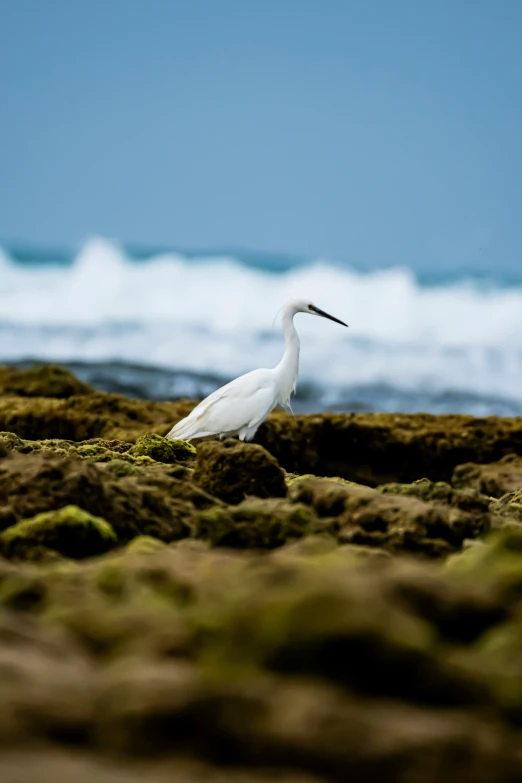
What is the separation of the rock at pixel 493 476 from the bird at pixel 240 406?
11.0 meters

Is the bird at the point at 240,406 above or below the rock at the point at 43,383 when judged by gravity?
below

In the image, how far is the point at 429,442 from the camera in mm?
32125

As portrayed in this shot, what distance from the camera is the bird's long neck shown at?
56.6 feet

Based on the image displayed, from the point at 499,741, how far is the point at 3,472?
4.84 metres

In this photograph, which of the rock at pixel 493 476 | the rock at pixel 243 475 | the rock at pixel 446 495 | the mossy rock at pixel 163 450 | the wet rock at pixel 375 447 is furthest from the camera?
the wet rock at pixel 375 447

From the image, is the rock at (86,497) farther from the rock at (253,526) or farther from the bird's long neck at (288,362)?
the bird's long neck at (288,362)

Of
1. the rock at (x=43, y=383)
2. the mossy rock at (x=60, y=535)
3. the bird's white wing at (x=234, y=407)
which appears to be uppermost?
the rock at (x=43, y=383)

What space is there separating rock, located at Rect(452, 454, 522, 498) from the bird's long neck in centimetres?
1040

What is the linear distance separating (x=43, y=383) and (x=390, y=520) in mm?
33349

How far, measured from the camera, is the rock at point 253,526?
23.5 ft

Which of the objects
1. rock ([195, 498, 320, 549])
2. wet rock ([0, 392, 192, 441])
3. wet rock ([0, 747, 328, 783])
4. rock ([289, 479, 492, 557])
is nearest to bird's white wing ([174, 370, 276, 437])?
rock ([289, 479, 492, 557])

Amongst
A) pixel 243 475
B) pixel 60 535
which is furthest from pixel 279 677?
pixel 243 475

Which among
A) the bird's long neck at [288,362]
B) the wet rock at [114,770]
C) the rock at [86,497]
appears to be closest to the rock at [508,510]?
the rock at [86,497]

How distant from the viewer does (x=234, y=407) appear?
16.1 meters
